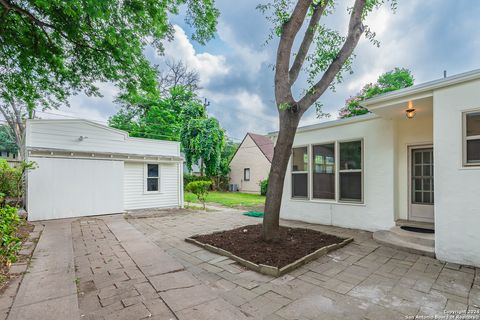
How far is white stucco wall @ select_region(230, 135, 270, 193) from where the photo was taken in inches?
803

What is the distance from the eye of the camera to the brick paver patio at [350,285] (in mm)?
2494

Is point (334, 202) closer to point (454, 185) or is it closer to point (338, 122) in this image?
point (338, 122)

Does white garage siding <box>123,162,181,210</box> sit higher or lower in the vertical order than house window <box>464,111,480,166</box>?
lower

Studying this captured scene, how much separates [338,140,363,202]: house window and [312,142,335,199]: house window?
0.25 metres

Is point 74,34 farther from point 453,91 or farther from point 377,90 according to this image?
point 377,90

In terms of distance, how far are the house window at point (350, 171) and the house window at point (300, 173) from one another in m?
1.11

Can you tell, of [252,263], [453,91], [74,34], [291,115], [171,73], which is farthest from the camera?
[171,73]

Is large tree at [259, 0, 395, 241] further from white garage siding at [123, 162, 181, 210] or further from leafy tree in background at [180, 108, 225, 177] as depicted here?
leafy tree in background at [180, 108, 225, 177]

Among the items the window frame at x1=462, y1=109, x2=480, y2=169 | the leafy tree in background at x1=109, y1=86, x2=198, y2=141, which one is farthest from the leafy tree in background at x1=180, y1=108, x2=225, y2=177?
the window frame at x1=462, y1=109, x2=480, y2=169

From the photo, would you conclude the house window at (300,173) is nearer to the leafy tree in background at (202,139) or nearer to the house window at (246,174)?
the leafy tree in background at (202,139)

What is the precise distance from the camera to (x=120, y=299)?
8.81 ft

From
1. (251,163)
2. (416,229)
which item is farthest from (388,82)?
(416,229)

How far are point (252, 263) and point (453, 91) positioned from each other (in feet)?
15.5

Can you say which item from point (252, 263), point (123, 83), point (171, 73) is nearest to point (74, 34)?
point (123, 83)
